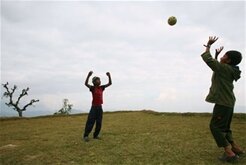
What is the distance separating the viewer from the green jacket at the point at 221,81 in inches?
272

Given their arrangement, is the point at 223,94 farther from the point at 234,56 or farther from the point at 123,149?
the point at 123,149

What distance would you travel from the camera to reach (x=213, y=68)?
6.96 meters

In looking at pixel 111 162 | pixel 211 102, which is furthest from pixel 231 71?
pixel 111 162

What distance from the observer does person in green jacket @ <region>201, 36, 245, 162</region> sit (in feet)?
22.6

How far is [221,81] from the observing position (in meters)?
7.16

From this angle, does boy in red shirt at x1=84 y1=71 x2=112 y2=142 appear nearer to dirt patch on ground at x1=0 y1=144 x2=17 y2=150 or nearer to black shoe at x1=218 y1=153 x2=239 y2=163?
dirt patch on ground at x1=0 y1=144 x2=17 y2=150

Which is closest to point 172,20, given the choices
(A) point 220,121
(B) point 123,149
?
(A) point 220,121

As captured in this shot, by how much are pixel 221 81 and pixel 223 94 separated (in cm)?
32

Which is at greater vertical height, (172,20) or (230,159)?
(172,20)

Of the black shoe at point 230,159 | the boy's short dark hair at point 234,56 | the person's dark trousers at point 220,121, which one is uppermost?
the boy's short dark hair at point 234,56

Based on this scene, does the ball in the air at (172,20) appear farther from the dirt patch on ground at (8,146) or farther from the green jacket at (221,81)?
the dirt patch on ground at (8,146)

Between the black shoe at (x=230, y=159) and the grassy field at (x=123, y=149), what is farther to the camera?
the grassy field at (x=123, y=149)

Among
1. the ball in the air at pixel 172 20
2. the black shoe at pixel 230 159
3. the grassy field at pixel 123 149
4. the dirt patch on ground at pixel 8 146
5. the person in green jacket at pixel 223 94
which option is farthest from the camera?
the ball in the air at pixel 172 20

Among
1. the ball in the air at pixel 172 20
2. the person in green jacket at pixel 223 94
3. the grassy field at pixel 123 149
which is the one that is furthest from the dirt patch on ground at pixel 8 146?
the ball in the air at pixel 172 20
